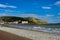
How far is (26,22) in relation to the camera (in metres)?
72.6

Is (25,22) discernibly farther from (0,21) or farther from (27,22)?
(0,21)

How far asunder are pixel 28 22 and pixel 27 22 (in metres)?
0.98

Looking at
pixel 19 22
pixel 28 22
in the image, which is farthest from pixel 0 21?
pixel 28 22

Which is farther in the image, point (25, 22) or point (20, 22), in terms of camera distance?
point (20, 22)

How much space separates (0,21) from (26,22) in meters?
12.4

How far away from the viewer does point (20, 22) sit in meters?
76.7

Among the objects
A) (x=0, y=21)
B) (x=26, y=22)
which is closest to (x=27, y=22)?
(x=26, y=22)

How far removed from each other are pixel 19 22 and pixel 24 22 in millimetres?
4260

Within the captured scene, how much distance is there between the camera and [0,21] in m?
75.7

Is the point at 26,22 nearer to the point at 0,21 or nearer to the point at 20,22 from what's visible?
the point at 20,22

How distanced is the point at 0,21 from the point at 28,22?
1336 cm

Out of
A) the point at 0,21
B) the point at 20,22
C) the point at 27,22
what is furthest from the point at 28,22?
the point at 0,21

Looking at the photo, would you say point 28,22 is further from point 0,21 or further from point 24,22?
point 0,21

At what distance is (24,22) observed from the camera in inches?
2867
